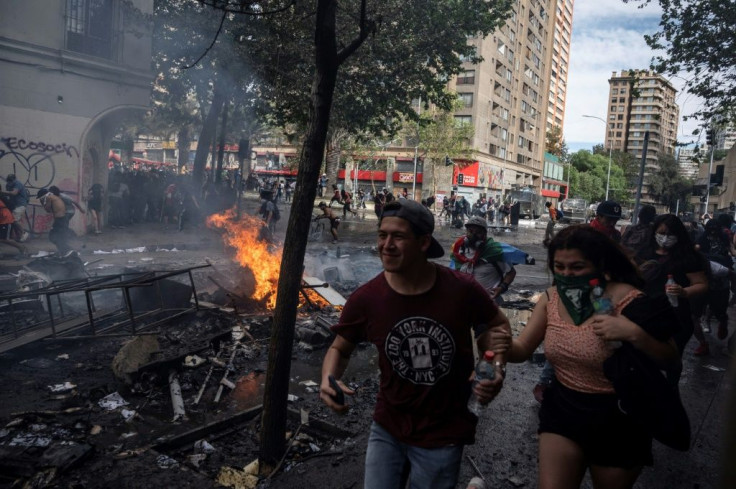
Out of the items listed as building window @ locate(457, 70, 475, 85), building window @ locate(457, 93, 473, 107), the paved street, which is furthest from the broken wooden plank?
building window @ locate(457, 70, 475, 85)

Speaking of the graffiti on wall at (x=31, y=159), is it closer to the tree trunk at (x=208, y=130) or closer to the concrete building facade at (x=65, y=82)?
the concrete building facade at (x=65, y=82)

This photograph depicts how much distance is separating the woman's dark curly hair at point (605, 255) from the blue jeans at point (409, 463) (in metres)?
1.12

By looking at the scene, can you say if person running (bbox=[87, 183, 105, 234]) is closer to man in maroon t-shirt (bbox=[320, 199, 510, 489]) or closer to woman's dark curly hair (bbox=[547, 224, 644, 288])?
man in maroon t-shirt (bbox=[320, 199, 510, 489])

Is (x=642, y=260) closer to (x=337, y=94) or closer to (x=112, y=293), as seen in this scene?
(x=112, y=293)

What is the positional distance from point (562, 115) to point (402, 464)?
11725cm

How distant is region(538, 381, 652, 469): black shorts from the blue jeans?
548 millimetres

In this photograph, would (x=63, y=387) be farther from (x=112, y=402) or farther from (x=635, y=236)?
(x=635, y=236)

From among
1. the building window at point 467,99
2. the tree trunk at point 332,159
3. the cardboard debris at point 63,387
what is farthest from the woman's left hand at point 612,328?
the building window at point 467,99

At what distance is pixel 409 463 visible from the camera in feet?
7.77

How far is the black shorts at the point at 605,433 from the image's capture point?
2.27 m

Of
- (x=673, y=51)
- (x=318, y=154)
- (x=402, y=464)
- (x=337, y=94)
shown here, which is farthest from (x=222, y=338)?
(x=673, y=51)

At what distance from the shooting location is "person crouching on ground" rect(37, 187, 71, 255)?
11547mm

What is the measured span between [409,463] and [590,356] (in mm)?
976

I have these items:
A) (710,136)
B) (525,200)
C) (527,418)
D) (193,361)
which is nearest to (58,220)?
(193,361)
